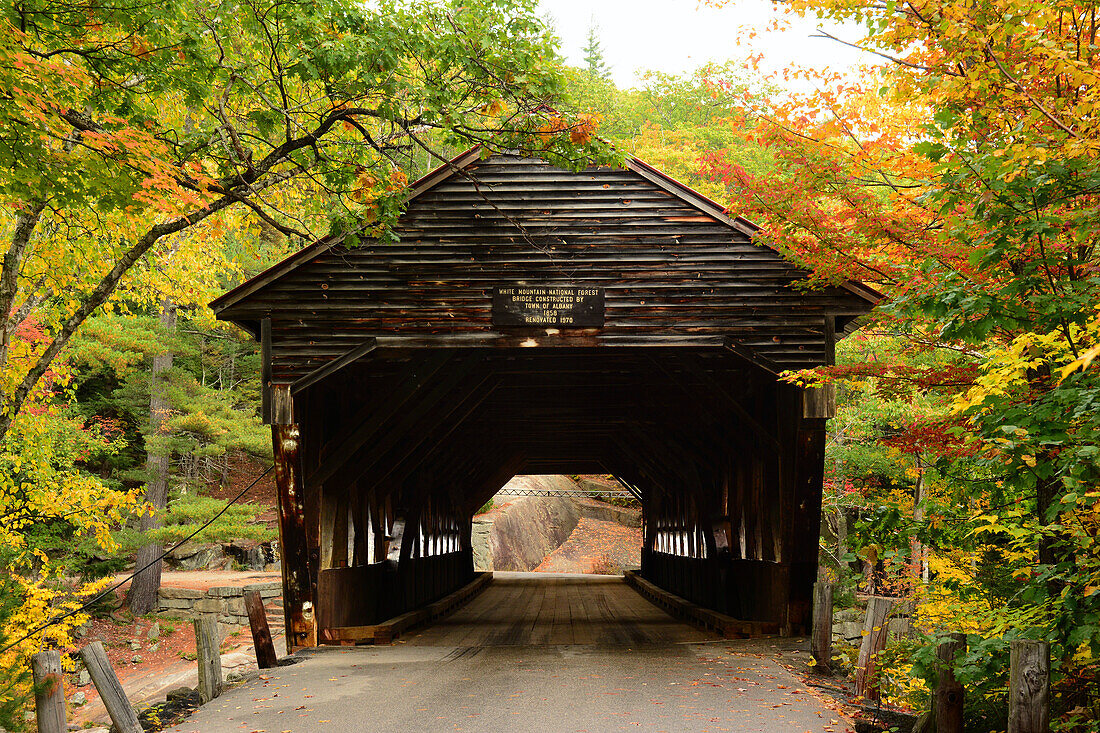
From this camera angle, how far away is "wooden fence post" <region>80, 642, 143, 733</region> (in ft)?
16.7

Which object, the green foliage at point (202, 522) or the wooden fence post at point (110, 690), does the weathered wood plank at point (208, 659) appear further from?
the green foliage at point (202, 522)

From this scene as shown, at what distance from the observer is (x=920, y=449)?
6281mm

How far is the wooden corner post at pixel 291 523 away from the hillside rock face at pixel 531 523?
2370cm

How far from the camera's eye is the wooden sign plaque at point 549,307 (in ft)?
28.8

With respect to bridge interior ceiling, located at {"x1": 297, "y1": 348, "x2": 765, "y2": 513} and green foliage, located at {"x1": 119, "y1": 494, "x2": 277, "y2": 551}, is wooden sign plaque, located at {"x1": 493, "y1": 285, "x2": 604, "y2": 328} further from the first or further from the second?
green foliage, located at {"x1": 119, "y1": 494, "x2": 277, "y2": 551}

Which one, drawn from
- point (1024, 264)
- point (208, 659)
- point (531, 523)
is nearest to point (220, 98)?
point (208, 659)

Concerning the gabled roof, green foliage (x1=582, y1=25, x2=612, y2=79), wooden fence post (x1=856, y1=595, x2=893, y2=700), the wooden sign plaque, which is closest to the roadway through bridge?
wooden fence post (x1=856, y1=595, x2=893, y2=700)

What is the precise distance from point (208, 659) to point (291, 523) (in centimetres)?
243

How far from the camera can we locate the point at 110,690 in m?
5.12

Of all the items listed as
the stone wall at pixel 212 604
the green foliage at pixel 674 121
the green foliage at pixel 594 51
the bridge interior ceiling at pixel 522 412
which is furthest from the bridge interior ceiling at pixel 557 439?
the green foliage at pixel 594 51

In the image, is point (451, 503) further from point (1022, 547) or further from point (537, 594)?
point (1022, 547)

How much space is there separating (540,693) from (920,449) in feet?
11.5

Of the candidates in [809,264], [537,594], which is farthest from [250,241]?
[537,594]

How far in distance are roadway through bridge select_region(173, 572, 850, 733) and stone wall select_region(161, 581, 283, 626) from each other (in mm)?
9565
